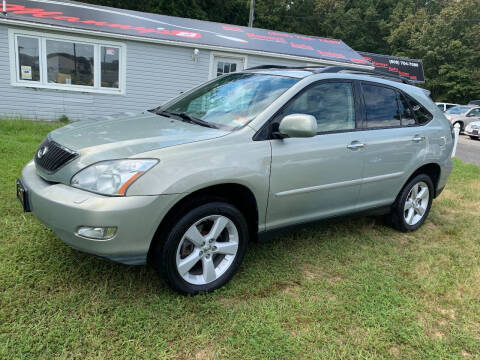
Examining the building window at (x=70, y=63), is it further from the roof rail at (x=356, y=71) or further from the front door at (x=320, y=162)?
the front door at (x=320, y=162)

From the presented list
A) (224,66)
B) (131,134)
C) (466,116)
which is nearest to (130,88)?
(224,66)

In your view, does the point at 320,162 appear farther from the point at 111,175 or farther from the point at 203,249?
the point at 111,175

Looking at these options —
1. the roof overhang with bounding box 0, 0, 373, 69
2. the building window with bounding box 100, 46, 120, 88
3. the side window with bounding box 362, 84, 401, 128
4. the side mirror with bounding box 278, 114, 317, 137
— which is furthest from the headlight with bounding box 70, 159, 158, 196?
the building window with bounding box 100, 46, 120, 88

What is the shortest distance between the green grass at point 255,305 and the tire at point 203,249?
0.13m

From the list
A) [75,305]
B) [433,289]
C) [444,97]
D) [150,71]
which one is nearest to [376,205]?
[433,289]

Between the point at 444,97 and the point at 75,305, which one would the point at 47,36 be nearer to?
the point at 75,305

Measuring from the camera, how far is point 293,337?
2.46 metres

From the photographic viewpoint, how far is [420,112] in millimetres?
4297

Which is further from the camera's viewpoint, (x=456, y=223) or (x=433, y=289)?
(x=456, y=223)

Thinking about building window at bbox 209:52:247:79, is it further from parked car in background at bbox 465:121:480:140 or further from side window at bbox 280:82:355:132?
parked car in background at bbox 465:121:480:140

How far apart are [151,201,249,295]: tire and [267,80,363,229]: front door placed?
359 millimetres

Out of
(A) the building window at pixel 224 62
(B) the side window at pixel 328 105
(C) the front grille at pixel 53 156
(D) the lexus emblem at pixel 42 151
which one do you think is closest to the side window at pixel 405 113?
(B) the side window at pixel 328 105

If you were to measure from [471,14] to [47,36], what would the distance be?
4508cm

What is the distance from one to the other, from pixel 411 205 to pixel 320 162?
1.89 metres
